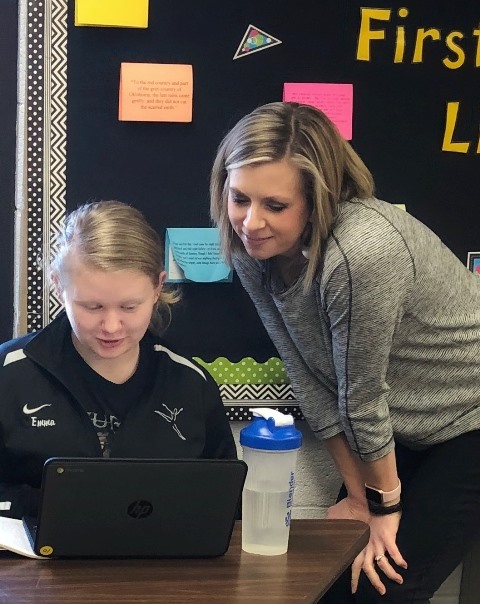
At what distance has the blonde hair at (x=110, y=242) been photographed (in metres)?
1.42

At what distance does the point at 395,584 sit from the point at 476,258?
2.35 ft

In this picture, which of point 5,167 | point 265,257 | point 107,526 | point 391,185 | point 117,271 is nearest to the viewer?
point 107,526

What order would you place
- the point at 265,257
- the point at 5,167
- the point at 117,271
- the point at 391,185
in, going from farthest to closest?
the point at 391,185 → the point at 5,167 → the point at 265,257 → the point at 117,271

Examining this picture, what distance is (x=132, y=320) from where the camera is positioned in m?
1.42

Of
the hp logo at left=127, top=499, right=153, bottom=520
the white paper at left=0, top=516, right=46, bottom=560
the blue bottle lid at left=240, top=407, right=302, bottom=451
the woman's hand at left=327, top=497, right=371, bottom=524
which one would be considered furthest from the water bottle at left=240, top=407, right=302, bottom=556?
the woman's hand at left=327, top=497, right=371, bottom=524

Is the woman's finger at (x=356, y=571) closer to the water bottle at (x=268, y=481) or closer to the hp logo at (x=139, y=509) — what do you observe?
the water bottle at (x=268, y=481)

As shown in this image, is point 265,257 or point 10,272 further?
point 10,272

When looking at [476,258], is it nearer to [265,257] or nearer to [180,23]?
[265,257]

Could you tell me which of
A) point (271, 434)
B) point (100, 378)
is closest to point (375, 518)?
point (271, 434)

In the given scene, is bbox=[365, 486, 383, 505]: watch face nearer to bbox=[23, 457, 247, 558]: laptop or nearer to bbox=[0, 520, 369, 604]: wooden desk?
bbox=[0, 520, 369, 604]: wooden desk

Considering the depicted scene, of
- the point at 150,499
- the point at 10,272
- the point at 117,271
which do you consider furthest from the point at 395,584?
the point at 10,272

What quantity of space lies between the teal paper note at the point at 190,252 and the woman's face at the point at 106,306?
0.33m

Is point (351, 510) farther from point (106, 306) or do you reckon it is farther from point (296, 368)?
point (106, 306)

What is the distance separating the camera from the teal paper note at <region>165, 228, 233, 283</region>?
5.83 feet
